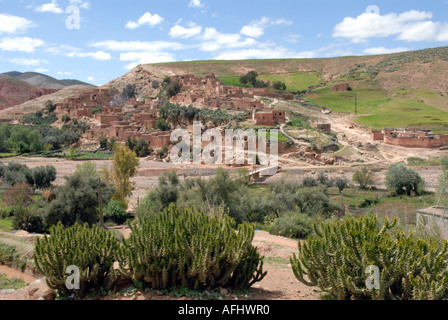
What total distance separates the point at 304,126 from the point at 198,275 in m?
37.6

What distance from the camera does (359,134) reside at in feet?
149

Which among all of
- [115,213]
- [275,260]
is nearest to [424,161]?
[115,213]

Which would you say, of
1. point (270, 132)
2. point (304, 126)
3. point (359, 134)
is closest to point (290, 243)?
point (270, 132)

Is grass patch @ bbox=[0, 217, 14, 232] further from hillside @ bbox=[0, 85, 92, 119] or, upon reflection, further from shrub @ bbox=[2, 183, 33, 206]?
hillside @ bbox=[0, 85, 92, 119]

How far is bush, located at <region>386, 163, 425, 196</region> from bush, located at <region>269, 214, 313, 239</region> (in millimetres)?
12227

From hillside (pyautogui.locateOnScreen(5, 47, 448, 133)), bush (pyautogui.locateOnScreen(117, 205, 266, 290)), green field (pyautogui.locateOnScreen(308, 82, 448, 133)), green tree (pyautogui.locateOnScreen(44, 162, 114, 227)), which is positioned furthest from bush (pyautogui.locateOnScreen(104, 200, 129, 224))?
hillside (pyautogui.locateOnScreen(5, 47, 448, 133))

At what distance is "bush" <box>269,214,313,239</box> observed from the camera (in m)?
14.4

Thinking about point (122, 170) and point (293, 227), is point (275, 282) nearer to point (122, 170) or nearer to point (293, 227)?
point (293, 227)

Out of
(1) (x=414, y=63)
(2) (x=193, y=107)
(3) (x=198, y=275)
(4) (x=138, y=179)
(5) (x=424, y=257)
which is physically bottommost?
(4) (x=138, y=179)

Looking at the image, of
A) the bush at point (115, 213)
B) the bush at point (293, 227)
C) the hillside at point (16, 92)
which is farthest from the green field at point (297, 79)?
the bush at point (293, 227)

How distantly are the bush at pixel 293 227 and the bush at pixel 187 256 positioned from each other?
8.13 metres

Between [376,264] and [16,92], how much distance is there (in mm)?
96566

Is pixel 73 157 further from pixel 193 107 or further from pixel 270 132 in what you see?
pixel 270 132

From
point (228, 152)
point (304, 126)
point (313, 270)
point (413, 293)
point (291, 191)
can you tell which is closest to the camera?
point (413, 293)
